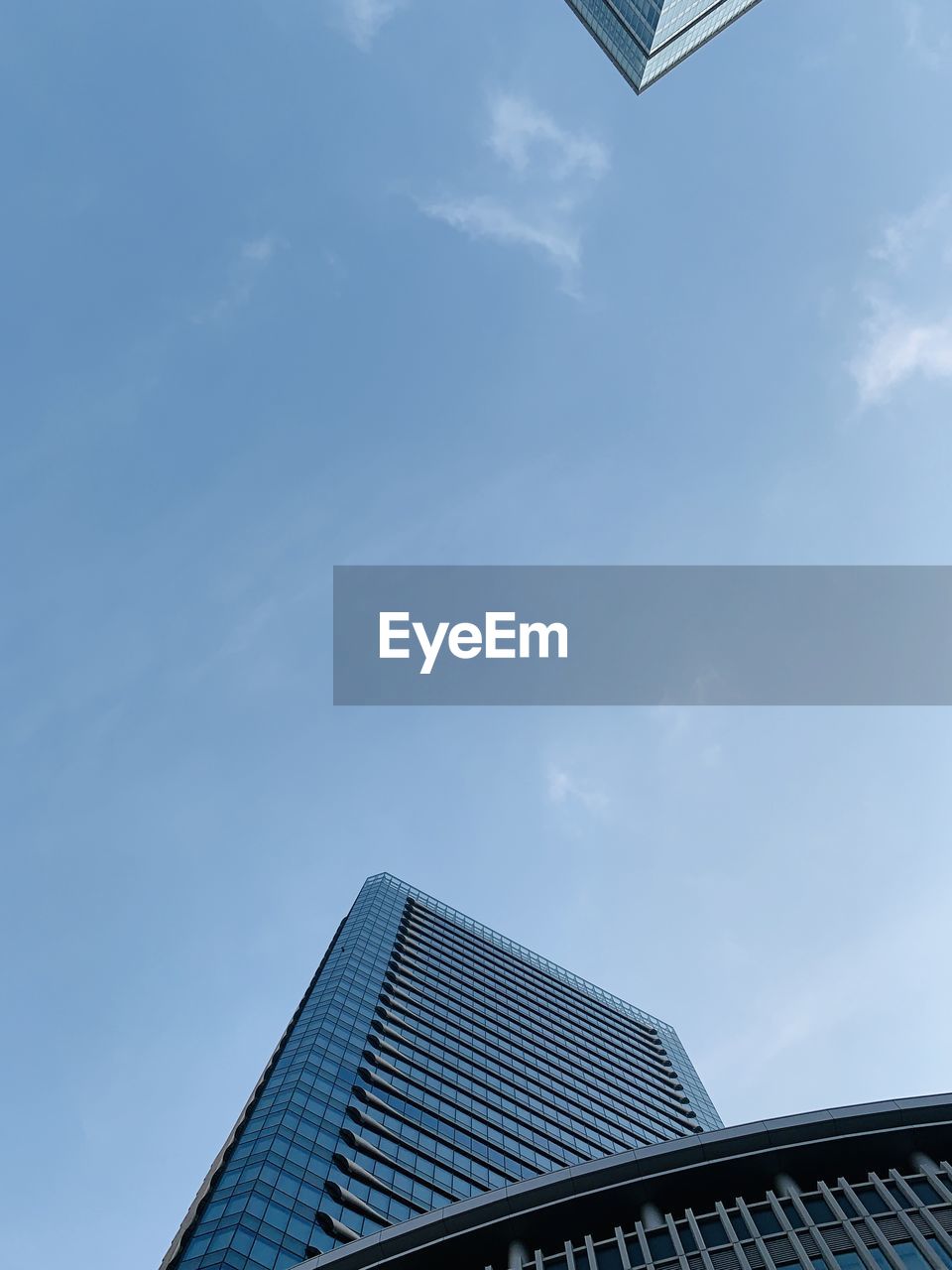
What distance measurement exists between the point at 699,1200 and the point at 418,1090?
114ft

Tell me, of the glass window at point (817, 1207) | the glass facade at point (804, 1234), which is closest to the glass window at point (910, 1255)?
the glass facade at point (804, 1234)

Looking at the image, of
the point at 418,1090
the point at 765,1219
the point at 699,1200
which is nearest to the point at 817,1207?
the point at 765,1219

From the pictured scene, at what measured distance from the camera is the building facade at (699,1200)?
104 feet

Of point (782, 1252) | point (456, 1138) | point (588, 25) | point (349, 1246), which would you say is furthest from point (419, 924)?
point (588, 25)

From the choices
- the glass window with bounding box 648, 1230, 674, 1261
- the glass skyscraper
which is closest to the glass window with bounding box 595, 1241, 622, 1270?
the glass window with bounding box 648, 1230, 674, 1261

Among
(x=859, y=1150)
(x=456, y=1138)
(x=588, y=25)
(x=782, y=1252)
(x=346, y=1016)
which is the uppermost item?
(x=588, y=25)

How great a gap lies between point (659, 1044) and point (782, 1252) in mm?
77545

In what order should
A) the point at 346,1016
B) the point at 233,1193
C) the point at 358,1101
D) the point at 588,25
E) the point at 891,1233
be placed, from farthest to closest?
the point at 588,25 < the point at 346,1016 < the point at 358,1101 < the point at 233,1193 < the point at 891,1233

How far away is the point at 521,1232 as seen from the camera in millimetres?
34094

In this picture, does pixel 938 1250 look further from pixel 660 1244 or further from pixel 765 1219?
pixel 660 1244

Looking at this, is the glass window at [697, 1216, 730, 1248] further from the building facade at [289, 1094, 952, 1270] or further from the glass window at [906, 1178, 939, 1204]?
the glass window at [906, 1178, 939, 1204]

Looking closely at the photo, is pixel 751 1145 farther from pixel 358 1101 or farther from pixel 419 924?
pixel 419 924

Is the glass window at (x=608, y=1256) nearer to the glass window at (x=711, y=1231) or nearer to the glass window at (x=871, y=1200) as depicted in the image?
the glass window at (x=711, y=1231)

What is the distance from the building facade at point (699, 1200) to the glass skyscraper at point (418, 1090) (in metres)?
9.24
